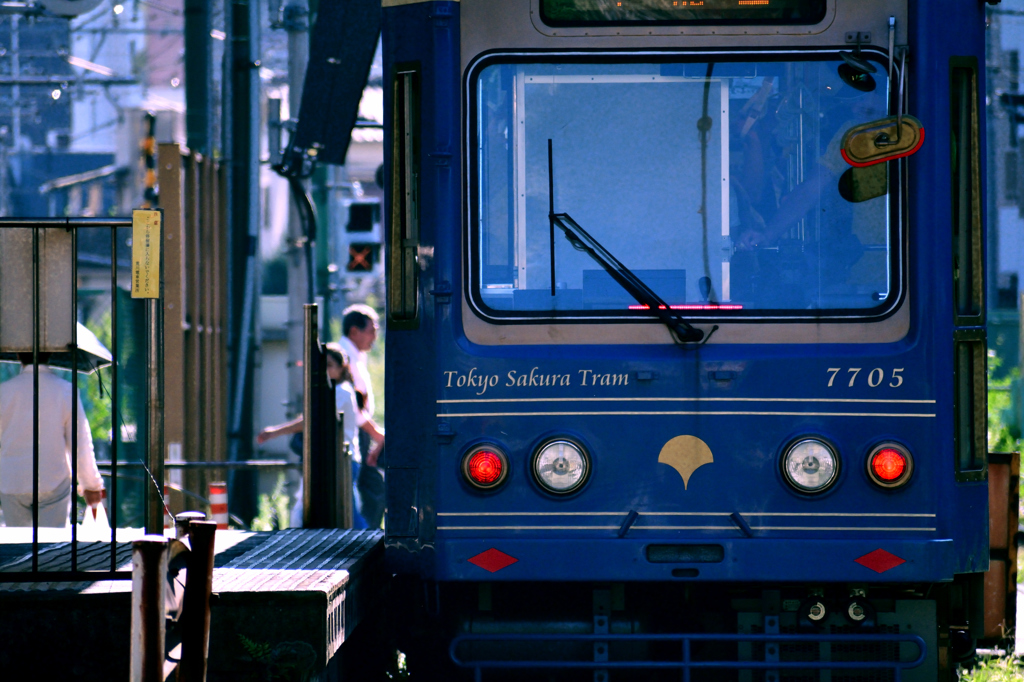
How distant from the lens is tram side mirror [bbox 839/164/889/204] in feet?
15.4

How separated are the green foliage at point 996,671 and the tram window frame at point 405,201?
11.8 feet

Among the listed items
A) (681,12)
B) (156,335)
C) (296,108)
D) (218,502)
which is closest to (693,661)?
(156,335)

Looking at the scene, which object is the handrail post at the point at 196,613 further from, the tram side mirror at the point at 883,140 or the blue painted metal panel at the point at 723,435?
the tram side mirror at the point at 883,140

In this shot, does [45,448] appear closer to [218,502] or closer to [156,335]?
[156,335]

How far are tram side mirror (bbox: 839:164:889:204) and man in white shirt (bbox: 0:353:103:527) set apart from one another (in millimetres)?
3801

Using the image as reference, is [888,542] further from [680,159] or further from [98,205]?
[98,205]

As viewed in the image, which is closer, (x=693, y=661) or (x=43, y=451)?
(x=693, y=661)

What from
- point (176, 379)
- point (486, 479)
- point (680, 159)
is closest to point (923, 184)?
point (680, 159)

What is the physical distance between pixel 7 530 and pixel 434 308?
227cm

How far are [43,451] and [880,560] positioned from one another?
4046 mm

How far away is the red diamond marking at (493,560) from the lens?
464cm

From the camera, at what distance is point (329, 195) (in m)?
17.3

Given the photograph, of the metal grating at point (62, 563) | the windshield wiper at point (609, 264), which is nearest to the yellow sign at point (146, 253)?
the metal grating at point (62, 563)

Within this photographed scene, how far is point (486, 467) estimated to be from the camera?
4.66 m
